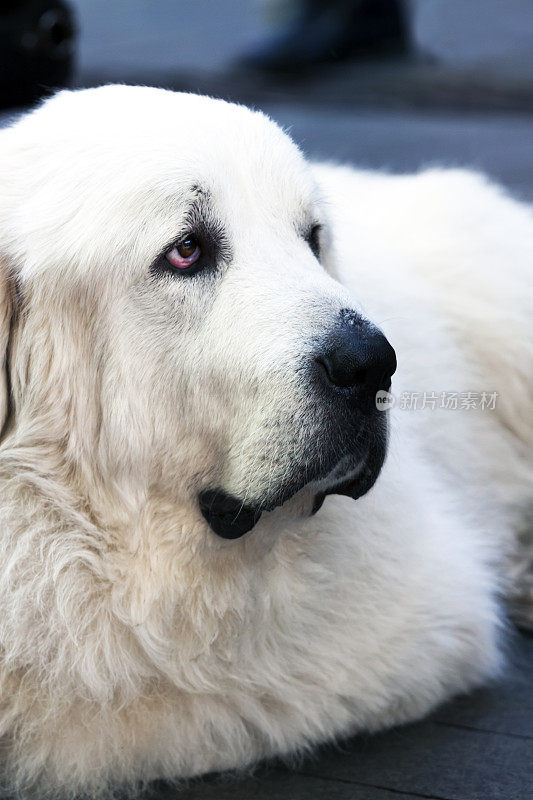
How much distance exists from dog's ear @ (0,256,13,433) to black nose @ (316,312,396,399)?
774 millimetres

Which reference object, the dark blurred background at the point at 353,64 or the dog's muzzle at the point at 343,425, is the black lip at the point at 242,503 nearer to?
the dog's muzzle at the point at 343,425

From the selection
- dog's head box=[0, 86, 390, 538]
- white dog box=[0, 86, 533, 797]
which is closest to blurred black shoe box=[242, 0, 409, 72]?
white dog box=[0, 86, 533, 797]

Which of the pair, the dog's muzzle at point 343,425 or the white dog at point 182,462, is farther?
the white dog at point 182,462

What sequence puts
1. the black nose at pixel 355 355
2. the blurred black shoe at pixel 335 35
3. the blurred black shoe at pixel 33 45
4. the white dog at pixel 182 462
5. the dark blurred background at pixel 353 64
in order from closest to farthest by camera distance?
the black nose at pixel 355 355, the white dog at pixel 182 462, the blurred black shoe at pixel 33 45, the dark blurred background at pixel 353 64, the blurred black shoe at pixel 335 35

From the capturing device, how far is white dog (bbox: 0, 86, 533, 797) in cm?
243

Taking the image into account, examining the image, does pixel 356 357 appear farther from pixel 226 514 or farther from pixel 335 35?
pixel 335 35

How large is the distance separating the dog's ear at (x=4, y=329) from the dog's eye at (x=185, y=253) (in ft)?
1.30

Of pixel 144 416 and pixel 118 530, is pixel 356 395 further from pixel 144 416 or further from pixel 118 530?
pixel 118 530

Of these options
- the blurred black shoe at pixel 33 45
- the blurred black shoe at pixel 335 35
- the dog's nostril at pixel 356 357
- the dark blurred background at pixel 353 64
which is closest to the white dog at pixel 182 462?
the dog's nostril at pixel 356 357

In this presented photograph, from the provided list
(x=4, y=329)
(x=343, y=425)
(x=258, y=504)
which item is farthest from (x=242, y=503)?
(x=4, y=329)

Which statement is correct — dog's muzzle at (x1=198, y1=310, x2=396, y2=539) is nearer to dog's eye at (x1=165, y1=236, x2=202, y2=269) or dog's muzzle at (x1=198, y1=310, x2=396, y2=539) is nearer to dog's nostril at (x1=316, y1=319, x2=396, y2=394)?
dog's nostril at (x1=316, y1=319, x2=396, y2=394)

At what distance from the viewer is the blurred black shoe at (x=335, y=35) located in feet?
33.1

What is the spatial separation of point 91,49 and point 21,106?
15.8 ft

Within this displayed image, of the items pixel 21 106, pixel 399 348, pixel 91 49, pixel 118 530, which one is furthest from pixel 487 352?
pixel 91 49
